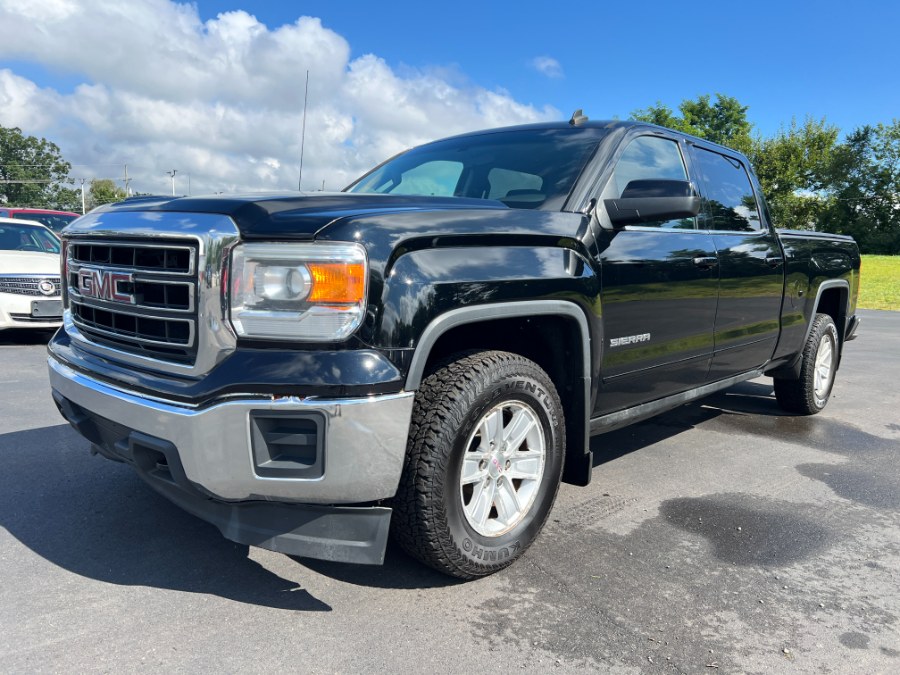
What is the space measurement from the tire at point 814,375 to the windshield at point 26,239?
8.85 m

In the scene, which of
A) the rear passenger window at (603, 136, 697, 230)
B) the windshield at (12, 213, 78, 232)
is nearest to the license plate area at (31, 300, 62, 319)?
the rear passenger window at (603, 136, 697, 230)

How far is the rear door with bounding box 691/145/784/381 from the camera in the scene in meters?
3.96

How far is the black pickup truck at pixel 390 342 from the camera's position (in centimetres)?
212

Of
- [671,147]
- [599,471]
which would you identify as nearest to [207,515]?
[599,471]

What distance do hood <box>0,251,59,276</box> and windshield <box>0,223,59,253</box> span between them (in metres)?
0.46

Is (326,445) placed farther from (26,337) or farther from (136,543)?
(26,337)

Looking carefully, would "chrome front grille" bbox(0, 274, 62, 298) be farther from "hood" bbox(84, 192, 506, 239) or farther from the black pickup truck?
"hood" bbox(84, 192, 506, 239)

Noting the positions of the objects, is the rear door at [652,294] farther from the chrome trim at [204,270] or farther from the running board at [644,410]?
the chrome trim at [204,270]

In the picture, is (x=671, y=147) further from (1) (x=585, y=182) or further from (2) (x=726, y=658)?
(2) (x=726, y=658)

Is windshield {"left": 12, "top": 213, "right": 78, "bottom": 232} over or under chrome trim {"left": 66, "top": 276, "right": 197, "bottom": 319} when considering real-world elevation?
over

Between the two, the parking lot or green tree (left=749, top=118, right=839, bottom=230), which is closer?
the parking lot

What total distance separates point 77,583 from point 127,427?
699mm

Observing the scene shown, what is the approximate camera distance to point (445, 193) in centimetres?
355

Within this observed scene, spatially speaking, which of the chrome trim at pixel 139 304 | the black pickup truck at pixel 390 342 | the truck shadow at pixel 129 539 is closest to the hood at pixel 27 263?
the truck shadow at pixel 129 539
